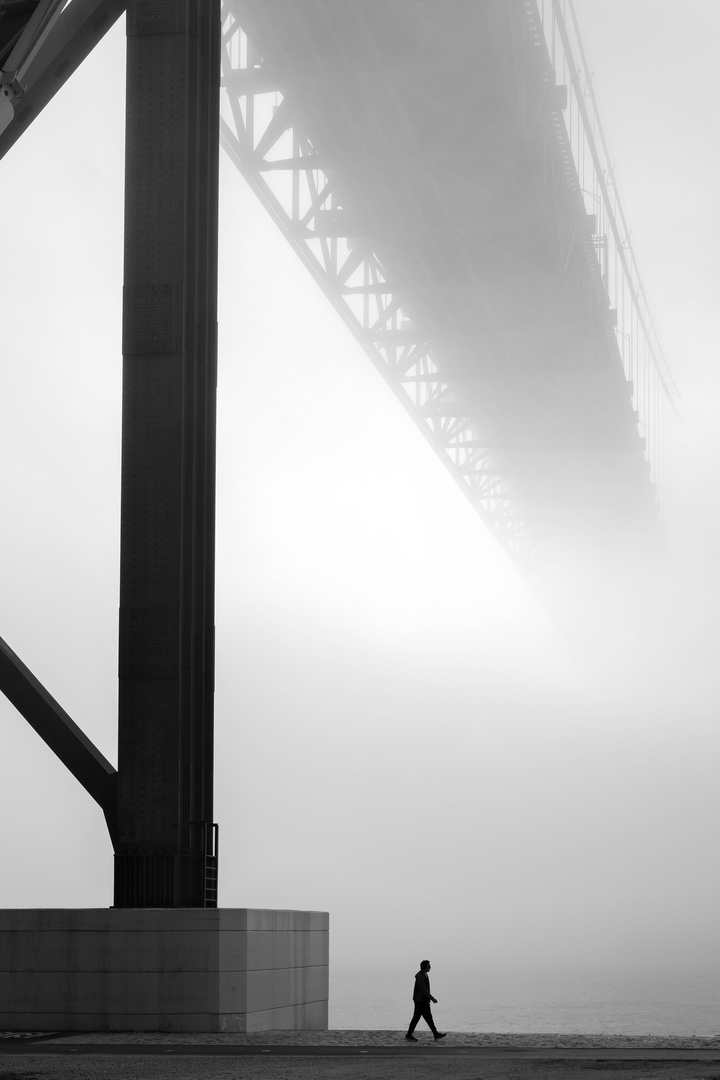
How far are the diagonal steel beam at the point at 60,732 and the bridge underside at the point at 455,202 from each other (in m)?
15.0

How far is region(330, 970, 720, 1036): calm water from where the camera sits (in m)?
44.3

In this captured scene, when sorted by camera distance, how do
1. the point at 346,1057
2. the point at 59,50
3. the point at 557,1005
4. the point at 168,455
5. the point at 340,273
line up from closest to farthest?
1. the point at 346,1057
2. the point at 168,455
3. the point at 59,50
4. the point at 340,273
5. the point at 557,1005

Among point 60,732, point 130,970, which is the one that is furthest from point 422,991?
point 60,732

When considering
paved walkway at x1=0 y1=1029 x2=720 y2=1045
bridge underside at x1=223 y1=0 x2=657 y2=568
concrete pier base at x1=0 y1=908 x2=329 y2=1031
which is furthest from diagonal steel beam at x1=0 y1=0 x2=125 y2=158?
bridge underside at x1=223 y1=0 x2=657 y2=568

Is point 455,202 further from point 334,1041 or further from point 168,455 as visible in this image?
point 334,1041

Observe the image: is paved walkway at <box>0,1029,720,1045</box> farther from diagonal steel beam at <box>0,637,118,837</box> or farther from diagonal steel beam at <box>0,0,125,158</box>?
diagonal steel beam at <box>0,0,125,158</box>

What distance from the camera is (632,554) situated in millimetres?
62500

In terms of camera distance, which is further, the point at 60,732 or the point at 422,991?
the point at 60,732

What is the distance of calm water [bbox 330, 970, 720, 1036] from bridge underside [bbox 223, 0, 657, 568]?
17.4 meters

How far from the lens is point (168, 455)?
40.4ft

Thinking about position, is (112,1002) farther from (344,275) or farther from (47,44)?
(344,275)

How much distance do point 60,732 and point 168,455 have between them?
8.22 feet

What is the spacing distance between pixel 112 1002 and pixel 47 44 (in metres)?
8.41

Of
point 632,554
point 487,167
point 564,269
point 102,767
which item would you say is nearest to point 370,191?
point 487,167
